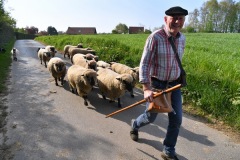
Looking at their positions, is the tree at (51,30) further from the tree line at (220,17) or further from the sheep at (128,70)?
the sheep at (128,70)

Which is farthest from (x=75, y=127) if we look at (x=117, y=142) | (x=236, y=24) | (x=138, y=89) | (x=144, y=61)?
(x=236, y=24)

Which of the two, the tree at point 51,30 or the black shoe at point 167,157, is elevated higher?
the tree at point 51,30

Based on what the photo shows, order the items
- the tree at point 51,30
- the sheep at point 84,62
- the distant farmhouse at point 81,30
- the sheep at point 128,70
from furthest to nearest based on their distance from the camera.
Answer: the tree at point 51,30, the distant farmhouse at point 81,30, the sheep at point 84,62, the sheep at point 128,70

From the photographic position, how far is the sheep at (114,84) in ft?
22.2

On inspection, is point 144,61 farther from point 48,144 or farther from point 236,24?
point 236,24

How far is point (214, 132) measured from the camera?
538 cm

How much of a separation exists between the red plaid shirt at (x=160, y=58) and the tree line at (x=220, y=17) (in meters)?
107

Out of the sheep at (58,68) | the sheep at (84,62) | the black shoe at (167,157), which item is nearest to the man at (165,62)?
the black shoe at (167,157)

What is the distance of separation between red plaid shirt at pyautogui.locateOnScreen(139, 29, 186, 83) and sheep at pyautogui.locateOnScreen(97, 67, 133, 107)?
117 inches

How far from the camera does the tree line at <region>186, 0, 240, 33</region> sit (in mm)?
103750

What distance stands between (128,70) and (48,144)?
15.0ft

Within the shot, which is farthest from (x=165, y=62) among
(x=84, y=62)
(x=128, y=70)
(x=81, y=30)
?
(x=81, y=30)

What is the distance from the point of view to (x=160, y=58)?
362 cm

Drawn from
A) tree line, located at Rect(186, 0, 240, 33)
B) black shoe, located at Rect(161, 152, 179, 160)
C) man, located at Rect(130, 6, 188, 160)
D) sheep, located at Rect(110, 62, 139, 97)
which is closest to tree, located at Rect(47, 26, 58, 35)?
tree line, located at Rect(186, 0, 240, 33)
